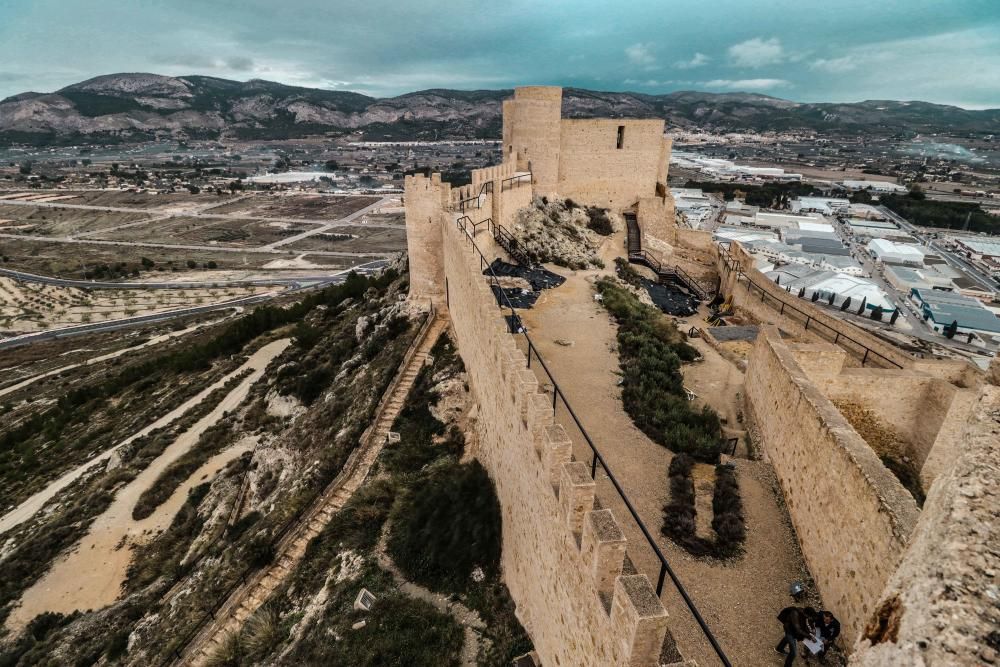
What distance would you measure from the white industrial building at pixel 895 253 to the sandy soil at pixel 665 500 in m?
→ 51.6

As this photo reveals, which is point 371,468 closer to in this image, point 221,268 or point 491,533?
point 491,533

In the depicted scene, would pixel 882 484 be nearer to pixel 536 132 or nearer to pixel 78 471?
pixel 536 132

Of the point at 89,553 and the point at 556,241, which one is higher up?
the point at 556,241

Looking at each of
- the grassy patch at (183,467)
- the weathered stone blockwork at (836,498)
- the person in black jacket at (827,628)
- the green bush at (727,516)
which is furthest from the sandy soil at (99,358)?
the person in black jacket at (827,628)

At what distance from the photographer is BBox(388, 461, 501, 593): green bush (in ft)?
36.1

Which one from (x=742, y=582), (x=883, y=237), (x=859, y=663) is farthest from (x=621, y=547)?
(x=883, y=237)

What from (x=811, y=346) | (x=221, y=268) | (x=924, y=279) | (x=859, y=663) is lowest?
(x=221, y=268)

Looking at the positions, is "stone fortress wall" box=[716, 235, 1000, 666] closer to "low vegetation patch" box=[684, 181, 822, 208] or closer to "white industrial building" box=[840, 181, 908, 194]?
"low vegetation patch" box=[684, 181, 822, 208]

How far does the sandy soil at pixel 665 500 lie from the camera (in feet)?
24.8

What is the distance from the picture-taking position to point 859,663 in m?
3.04

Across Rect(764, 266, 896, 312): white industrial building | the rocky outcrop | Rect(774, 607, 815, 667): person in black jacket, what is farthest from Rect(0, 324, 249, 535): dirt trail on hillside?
Rect(764, 266, 896, 312): white industrial building

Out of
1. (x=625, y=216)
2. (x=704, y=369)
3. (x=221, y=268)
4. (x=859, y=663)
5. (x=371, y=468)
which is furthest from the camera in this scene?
(x=221, y=268)

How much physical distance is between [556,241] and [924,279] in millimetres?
45571

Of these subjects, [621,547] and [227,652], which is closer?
[621,547]
